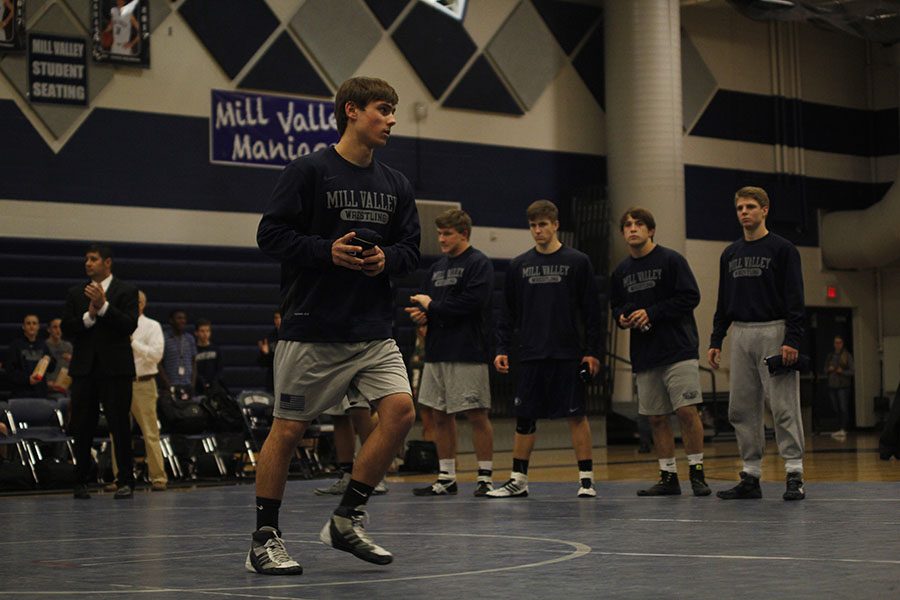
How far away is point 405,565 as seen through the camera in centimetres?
516

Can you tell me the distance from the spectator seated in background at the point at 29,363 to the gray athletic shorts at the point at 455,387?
5.60m

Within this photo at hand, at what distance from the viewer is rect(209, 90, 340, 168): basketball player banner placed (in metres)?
17.5

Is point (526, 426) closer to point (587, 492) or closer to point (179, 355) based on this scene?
point (587, 492)

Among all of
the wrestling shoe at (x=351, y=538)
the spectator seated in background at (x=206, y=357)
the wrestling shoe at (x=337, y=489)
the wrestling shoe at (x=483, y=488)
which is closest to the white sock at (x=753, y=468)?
the wrestling shoe at (x=483, y=488)

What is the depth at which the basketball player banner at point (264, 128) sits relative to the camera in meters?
17.5

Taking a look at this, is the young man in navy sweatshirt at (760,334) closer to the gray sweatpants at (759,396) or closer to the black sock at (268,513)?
the gray sweatpants at (759,396)

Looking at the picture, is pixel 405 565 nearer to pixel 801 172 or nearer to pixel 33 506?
pixel 33 506

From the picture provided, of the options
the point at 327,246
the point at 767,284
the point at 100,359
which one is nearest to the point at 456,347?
the point at 767,284

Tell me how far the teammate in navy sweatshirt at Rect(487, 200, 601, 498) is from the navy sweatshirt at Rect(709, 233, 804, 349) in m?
1.02

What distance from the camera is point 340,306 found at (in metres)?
5.19

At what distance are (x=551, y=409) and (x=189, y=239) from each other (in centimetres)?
922

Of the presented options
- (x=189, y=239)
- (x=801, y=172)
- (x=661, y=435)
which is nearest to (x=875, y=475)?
(x=661, y=435)

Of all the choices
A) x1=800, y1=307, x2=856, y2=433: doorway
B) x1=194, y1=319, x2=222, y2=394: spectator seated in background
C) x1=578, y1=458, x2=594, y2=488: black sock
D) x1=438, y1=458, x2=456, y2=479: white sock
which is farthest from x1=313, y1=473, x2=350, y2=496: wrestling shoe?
x1=800, y1=307, x2=856, y2=433: doorway

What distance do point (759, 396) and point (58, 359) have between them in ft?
28.8
